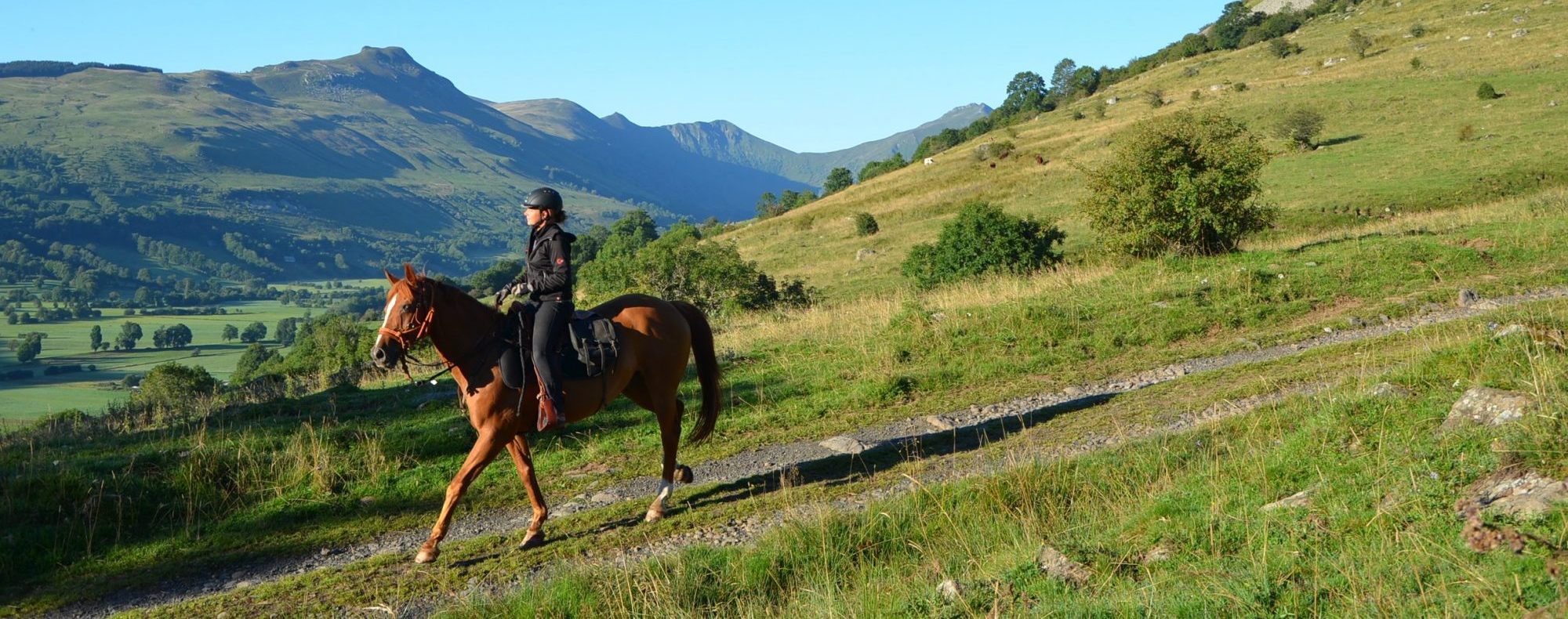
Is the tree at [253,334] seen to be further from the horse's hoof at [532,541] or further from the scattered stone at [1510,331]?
the scattered stone at [1510,331]

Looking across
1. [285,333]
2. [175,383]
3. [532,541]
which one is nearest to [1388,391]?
[532,541]

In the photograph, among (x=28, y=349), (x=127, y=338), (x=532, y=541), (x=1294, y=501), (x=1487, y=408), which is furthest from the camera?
(x=127, y=338)

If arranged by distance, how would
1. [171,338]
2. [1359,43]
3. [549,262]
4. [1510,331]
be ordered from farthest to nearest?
[171,338], [1359,43], [1510,331], [549,262]

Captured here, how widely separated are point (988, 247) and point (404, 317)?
926 inches

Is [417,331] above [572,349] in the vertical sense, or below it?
above

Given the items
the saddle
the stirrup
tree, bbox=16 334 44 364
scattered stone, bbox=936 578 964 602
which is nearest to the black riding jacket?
the saddle

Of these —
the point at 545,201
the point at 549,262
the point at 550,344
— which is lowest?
the point at 550,344

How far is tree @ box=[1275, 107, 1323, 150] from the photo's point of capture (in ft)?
159

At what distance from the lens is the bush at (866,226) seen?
52.2 m

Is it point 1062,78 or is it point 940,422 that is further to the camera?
point 1062,78

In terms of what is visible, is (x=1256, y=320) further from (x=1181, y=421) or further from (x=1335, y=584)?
(x=1335, y=584)

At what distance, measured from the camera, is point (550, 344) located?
9328 millimetres

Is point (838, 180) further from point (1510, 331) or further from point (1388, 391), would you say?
point (1388, 391)

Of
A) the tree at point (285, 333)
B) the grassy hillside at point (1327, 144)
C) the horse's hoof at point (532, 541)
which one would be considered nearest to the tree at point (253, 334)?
the tree at point (285, 333)
